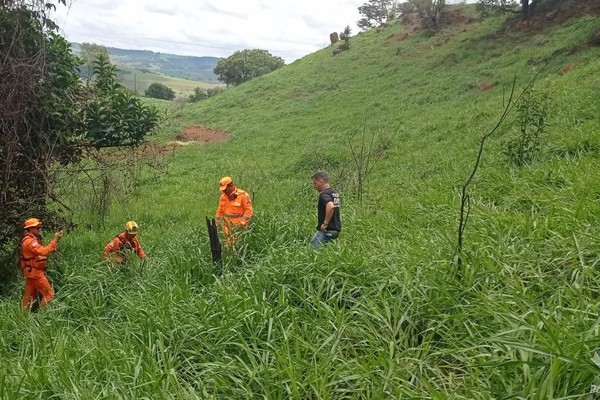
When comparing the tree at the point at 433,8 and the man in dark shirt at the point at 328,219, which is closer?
the man in dark shirt at the point at 328,219

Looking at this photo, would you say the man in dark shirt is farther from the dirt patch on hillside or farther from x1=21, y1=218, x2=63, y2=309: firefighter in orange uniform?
the dirt patch on hillside

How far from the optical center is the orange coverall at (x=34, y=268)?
19.6 ft

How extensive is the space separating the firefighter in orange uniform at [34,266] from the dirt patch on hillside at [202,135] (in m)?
18.0

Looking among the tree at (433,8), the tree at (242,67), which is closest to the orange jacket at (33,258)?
the tree at (433,8)

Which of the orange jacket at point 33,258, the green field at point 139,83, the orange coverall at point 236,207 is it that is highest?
the green field at point 139,83

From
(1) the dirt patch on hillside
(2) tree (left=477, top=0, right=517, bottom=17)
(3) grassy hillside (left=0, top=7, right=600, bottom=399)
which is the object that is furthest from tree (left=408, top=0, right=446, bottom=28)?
(3) grassy hillside (left=0, top=7, right=600, bottom=399)

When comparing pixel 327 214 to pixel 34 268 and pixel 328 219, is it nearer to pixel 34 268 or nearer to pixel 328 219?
pixel 328 219

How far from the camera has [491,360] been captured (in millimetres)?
2734

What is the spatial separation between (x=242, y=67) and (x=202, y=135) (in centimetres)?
3662

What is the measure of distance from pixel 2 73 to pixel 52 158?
1.33m

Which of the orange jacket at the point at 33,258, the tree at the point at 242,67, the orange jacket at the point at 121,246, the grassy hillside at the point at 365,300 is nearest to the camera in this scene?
the grassy hillside at the point at 365,300

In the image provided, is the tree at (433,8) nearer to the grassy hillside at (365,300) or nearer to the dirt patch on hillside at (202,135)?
the dirt patch on hillside at (202,135)

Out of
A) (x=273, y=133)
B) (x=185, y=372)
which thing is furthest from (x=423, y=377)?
(x=273, y=133)

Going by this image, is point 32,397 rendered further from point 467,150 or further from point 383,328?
point 467,150
